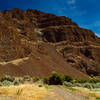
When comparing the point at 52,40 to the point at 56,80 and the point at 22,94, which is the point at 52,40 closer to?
the point at 56,80

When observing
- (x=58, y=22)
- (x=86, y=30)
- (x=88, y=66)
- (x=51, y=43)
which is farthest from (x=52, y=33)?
(x=88, y=66)

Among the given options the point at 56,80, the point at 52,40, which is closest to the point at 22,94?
the point at 56,80

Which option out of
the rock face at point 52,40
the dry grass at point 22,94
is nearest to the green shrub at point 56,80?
the dry grass at point 22,94

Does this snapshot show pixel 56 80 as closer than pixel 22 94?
No

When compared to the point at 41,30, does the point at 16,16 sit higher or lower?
higher

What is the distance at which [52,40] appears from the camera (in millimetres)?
67750

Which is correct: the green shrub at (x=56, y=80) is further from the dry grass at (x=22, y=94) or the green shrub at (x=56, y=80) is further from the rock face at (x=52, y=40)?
the rock face at (x=52, y=40)

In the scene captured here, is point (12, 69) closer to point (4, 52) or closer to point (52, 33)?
point (4, 52)

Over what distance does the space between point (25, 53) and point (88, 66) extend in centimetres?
3291

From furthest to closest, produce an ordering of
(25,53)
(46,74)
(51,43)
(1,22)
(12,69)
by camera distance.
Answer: (51,43) < (25,53) < (1,22) < (46,74) < (12,69)

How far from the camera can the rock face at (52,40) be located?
2938 cm

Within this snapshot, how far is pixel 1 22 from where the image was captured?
30.6 m

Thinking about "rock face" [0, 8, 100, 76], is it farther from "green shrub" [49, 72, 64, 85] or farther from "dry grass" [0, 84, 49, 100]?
"dry grass" [0, 84, 49, 100]

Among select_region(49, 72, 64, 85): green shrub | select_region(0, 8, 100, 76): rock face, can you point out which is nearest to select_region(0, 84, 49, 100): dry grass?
select_region(49, 72, 64, 85): green shrub
